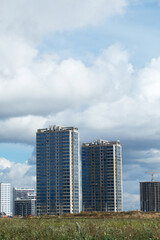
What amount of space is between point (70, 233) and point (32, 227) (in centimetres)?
653

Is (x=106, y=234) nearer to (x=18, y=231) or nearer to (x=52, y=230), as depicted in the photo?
(x=52, y=230)

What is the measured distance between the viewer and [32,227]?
133 ft

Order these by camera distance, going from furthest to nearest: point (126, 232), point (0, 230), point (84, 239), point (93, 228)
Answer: point (0, 230), point (93, 228), point (126, 232), point (84, 239)

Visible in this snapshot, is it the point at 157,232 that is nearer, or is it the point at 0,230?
the point at 157,232

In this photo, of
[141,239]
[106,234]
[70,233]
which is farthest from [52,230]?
[141,239]

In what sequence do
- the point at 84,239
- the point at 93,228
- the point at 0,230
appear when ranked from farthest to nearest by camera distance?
the point at 0,230
the point at 93,228
the point at 84,239

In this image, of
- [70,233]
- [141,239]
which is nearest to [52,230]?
[70,233]

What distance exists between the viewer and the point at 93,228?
36750mm

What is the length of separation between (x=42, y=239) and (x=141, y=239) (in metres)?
7.48

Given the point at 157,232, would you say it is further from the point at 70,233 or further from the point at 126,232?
the point at 70,233

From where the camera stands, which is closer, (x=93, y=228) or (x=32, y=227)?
(x=93, y=228)

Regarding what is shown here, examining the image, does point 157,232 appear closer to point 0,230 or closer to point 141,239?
point 141,239

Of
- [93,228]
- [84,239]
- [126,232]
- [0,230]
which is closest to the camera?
[84,239]

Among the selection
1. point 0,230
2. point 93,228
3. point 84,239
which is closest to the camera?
point 84,239
